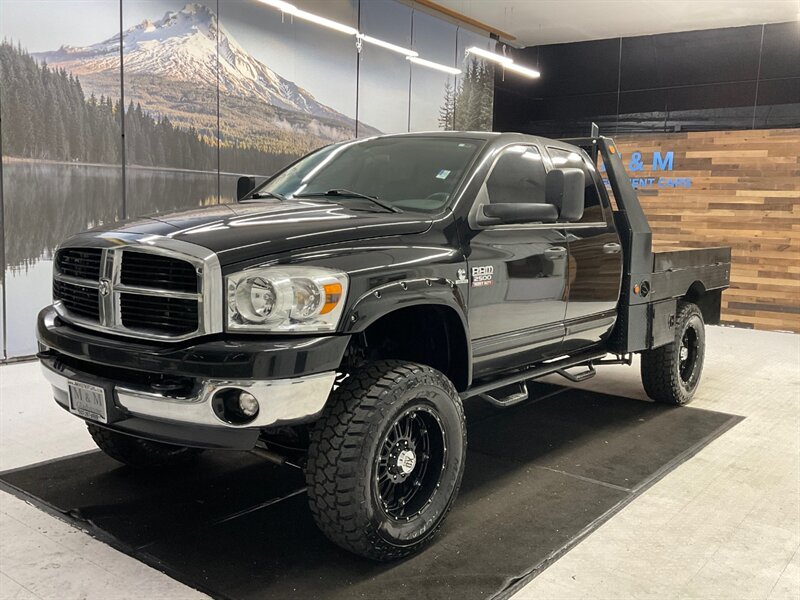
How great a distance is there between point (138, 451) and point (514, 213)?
2104 millimetres

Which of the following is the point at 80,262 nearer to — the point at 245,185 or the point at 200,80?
the point at 245,185

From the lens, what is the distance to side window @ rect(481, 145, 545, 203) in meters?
3.32

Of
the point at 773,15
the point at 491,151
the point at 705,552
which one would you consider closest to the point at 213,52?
the point at 491,151

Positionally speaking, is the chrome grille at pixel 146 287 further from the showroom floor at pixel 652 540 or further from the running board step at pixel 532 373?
the running board step at pixel 532 373

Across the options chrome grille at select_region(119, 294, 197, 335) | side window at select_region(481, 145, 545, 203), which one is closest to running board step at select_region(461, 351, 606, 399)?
side window at select_region(481, 145, 545, 203)

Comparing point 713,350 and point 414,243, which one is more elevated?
point 414,243

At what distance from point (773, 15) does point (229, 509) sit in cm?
990

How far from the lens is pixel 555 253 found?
3.62 m

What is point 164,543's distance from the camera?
2.74 metres

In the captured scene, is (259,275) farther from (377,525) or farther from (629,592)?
(629,592)

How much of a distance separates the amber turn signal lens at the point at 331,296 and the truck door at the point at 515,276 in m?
0.77

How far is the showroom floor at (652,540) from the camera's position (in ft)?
8.09

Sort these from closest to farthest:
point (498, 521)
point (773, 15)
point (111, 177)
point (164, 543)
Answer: point (164, 543)
point (498, 521)
point (111, 177)
point (773, 15)

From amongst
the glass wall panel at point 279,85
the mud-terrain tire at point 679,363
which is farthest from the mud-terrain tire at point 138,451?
the glass wall panel at point 279,85
